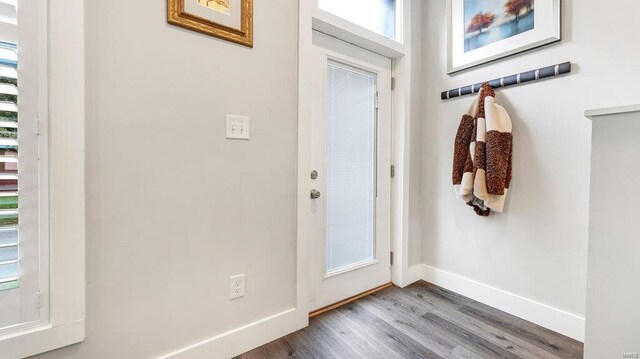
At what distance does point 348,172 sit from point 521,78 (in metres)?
1.24

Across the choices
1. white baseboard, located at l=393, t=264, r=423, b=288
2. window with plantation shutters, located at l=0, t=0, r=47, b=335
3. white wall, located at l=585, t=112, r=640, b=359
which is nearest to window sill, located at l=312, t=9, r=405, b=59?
window with plantation shutters, located at l=0, t=0, r=47, b=335

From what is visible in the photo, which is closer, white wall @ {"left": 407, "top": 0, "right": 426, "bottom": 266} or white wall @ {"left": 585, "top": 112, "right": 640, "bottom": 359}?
white wall @ {"left": 585, "top": 112, "right": 640, "bottom": 359}

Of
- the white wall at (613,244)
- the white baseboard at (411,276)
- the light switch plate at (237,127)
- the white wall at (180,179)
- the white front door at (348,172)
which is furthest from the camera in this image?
the white baseboard at (411,276)


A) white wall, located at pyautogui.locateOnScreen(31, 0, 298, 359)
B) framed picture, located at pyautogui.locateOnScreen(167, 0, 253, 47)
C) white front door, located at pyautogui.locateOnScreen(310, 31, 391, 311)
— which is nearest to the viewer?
white wall, located at pyautogui.locateOnScreen(31, 0, 298, 359)

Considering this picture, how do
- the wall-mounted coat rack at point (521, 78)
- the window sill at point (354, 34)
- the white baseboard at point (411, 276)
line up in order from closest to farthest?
the wall-mounted coat rack at point (521, 78) < the window sill at point (354, 34) < the white baseboard at point (411, 276)

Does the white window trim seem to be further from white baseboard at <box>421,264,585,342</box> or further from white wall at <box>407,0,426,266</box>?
white baseboard at <box>421,264,585,342</box>

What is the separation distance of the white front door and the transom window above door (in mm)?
191

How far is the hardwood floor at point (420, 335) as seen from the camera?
1419 mm

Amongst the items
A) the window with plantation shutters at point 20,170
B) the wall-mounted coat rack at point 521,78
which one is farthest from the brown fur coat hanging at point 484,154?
the window with plantation shutters at point 20,170

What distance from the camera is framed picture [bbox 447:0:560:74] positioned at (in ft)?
5.20

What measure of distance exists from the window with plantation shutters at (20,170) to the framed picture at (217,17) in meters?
0.48

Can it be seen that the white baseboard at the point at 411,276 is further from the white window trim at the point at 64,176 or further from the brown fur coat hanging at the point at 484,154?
the white window trim at the point at 64,176

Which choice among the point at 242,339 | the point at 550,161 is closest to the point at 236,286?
the point at 242,339

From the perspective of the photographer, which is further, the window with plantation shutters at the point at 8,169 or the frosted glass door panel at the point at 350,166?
the frosted glass door panel at the point at 350,166
